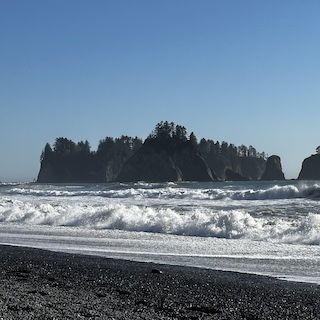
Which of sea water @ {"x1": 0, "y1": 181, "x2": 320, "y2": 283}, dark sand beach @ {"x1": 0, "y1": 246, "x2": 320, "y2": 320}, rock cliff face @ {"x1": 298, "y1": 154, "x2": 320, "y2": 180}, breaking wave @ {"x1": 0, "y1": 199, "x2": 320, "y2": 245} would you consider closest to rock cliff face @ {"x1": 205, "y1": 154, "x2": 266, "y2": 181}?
rock cliff face @ {"x1": 298, "y1": 154, "x2": 320, "y2": 180}

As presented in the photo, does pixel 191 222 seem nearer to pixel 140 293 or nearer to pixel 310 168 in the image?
pixel 140 293

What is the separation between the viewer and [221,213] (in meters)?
19.5

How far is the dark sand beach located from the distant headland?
118122 millimetres

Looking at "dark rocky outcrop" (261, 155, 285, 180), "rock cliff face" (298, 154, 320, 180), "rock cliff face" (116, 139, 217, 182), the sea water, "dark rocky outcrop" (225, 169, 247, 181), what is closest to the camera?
the sea water

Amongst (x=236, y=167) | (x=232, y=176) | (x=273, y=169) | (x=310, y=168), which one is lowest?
(x=232, y=176)

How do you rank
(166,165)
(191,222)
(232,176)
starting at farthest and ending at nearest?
(232,176) → (166,165) → (191,222)

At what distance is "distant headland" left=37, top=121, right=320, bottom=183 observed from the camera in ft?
433

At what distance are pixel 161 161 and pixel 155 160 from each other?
1738mm

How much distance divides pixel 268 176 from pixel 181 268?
138 metres

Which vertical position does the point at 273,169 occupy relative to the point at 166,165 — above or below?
above

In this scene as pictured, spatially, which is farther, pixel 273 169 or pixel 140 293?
pixel 273 169

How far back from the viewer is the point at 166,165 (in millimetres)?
131875

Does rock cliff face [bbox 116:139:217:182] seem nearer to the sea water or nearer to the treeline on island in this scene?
the treeline on island

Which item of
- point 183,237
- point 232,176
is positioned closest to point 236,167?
point 232,176
